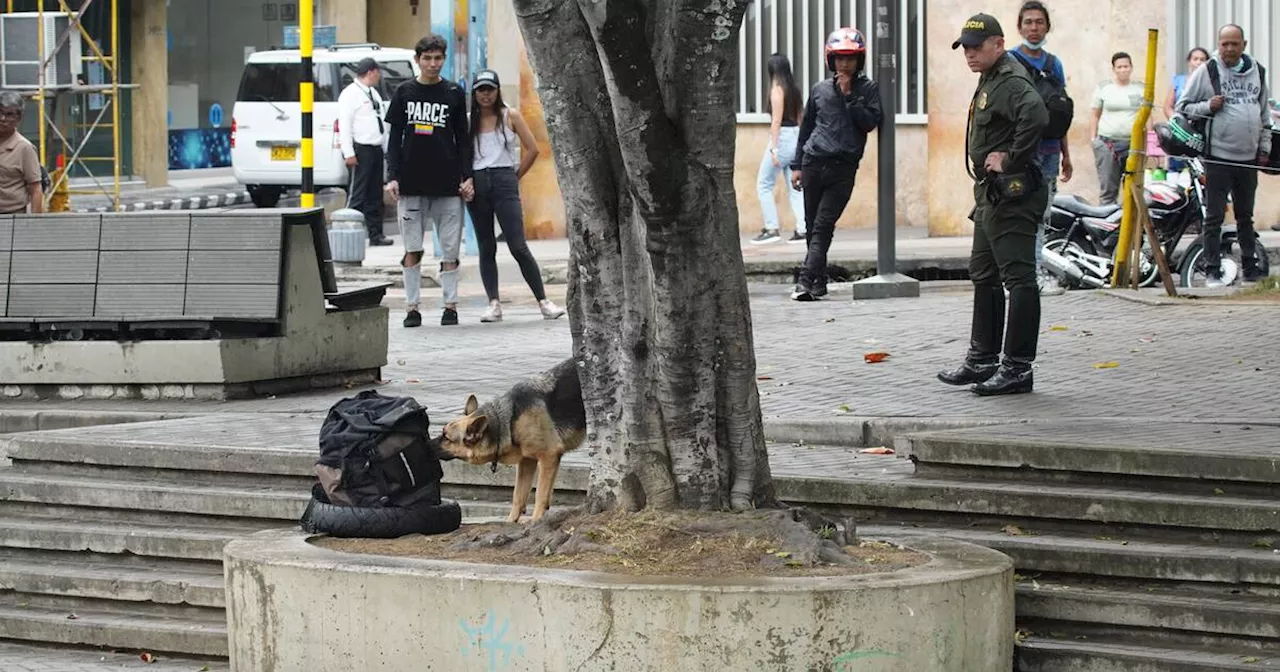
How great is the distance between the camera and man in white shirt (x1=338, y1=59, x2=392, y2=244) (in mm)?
21094

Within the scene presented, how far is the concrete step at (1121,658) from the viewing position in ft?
20.3

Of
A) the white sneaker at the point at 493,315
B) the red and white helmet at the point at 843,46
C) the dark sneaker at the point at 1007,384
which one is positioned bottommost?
the dark sneaker at the point at 1007,384

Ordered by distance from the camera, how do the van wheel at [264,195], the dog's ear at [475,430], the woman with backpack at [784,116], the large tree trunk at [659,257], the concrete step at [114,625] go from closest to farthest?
the large tree trunk at [659,257] < the dog's ear at [475,430] < the concrete step at [114,625] < the woman with backpack at [784,116] < the van wheel at [264,195]

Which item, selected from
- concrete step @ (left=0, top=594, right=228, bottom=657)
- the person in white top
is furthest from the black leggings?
concrete step @ (left=0, top=594, right=228, bottom=657)

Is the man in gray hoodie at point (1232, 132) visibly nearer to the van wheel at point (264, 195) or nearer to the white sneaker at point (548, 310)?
the white sneaker at point (548, 310)

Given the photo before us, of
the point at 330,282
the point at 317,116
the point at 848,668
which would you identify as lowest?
the point at 848,668

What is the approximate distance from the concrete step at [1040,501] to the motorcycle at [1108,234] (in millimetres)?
7930

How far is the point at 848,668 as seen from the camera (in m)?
5.83

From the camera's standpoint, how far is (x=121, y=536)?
26.6ft

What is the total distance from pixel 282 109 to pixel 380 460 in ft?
66.7

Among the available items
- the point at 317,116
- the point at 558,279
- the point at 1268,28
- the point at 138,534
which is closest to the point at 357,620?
the point at 138,534

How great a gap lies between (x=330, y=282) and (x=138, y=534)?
2987 millimetres

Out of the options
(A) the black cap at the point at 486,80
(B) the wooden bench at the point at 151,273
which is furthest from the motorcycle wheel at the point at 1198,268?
(B) the wooden bench at the point at 151,273

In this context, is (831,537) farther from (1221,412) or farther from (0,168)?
(0,168)
